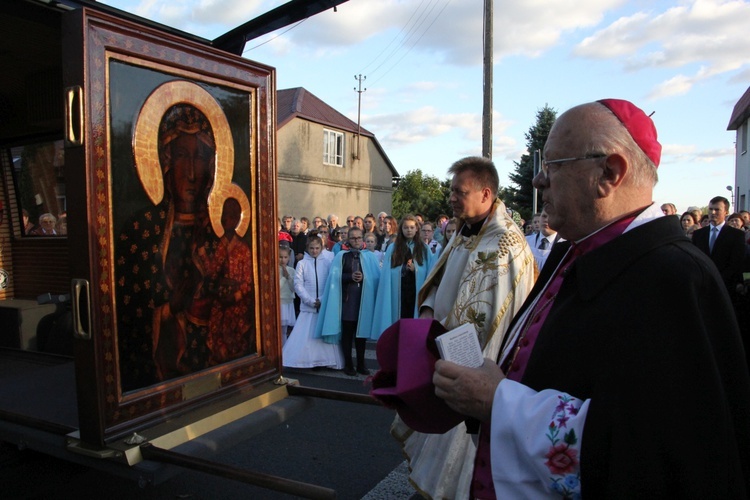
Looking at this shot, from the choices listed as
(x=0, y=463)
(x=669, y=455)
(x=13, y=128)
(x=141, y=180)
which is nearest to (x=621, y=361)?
(x=669, y=455)

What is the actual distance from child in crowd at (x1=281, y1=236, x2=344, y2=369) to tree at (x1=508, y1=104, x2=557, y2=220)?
1981cm

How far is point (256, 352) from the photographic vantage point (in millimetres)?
3277

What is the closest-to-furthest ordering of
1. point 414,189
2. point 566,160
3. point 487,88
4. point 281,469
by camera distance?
point 566,160
point 281,469
point 487,88
point 414,189

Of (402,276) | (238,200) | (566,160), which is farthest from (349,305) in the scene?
(566,160)

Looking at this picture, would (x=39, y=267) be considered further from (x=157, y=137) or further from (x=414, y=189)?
(x=414, y=189)

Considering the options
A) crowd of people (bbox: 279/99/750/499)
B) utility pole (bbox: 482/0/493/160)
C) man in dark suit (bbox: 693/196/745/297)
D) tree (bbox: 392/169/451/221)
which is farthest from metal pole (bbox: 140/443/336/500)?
tree (bbox: 392/169/451/221)

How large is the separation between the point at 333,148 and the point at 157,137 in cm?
2578

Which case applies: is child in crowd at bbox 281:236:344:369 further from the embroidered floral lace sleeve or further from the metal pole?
the embroidered floral lace sleeve

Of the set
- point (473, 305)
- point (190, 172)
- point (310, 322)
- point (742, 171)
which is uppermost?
point (742, 171)

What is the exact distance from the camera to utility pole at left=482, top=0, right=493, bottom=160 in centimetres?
1204

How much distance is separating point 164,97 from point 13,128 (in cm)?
319

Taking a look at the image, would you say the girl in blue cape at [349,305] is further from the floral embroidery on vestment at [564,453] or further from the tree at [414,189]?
the tree at [414,189]

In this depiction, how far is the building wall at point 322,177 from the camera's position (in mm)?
25156

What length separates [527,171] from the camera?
26.2 m
